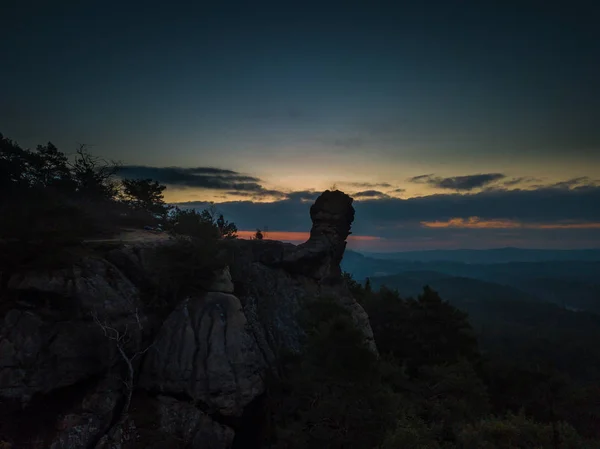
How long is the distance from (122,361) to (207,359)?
4.28 meters

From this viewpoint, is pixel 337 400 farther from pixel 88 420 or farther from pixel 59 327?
pixel 59 327

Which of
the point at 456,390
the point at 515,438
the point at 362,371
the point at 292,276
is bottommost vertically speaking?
the point at 456,390

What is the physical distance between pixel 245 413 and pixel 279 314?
28.3ft

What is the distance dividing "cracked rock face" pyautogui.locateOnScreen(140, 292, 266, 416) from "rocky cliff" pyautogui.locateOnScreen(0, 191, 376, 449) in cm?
5

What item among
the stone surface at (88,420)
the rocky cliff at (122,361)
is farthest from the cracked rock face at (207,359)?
the stone surface at (88,420)

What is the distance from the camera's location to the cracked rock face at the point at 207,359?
19312 mm

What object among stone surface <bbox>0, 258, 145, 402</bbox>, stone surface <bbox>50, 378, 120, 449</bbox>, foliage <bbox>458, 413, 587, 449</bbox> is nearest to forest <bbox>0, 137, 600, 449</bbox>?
foliage <bbox>458, 413, 587, 449</bbox>

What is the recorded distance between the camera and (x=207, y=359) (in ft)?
65.4

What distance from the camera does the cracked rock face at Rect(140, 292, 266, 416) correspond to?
1931 cm

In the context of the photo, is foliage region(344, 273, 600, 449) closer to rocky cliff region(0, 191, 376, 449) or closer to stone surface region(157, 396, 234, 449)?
stone surface region(157, 396, 234, 449)

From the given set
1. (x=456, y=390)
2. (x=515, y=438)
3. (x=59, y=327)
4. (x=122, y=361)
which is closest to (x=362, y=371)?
(x=515, y=438)

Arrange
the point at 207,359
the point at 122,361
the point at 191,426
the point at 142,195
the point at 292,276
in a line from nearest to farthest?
the point at 191,426 → the point at 122,361 → the point at 207,359 → the point at 292,276 → the point at 142,195

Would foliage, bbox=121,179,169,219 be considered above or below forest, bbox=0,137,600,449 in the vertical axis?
above

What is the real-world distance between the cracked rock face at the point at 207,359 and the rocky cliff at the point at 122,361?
0.05 m
